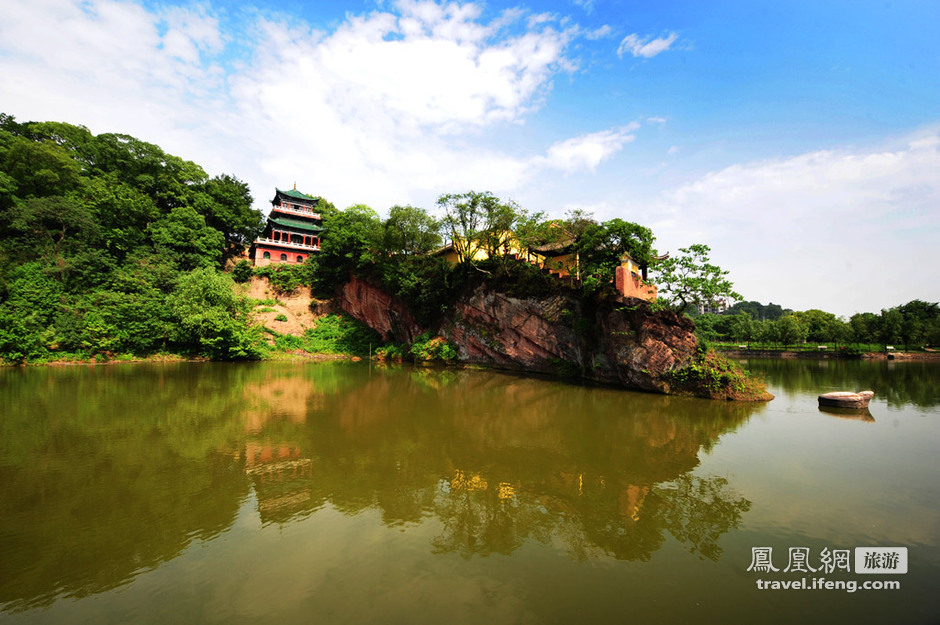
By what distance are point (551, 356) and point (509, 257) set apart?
26.5 feet

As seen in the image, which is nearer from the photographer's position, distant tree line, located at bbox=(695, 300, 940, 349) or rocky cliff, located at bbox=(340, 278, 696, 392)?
rocky cliff, located at bbox=(340, 278, 696, 392)

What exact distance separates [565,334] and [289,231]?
1354 inches

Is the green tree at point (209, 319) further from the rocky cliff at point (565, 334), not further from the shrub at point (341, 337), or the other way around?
the rocky cliff at point (565, 334)

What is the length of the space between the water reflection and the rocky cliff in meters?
3.75

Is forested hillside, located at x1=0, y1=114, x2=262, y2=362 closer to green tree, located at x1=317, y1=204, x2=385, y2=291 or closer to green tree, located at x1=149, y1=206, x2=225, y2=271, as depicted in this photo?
green tree, located at x1=149, y1=206, x2=225, y2=271

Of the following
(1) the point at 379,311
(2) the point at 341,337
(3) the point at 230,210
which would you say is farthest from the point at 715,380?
(3) the point at 230,210

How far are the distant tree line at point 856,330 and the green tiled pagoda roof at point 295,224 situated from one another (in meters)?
45.7

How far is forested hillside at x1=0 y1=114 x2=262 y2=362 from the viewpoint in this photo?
24.1 meters

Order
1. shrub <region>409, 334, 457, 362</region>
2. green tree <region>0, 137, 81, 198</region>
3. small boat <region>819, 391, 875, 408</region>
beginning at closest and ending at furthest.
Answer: small boat <region>819, 391, 875, 408</region>
green tree <region>0, 137, 81, 198</region>
shrub <region>409, 334, 457, 362</region>

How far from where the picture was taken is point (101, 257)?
27.7m

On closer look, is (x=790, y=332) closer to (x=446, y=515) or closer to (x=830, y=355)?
(x=830, y=355)

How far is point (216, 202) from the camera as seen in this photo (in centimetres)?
3800

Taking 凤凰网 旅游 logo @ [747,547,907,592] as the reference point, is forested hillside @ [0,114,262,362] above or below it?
above

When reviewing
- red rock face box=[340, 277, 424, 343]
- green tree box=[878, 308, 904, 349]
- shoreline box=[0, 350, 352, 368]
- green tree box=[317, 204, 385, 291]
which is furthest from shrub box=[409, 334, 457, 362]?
green tree box=[878, 308, 904, 349]
